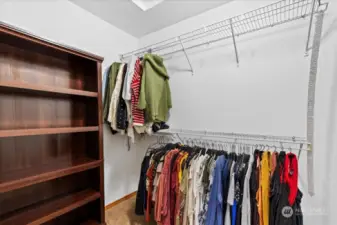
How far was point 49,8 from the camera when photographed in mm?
1475

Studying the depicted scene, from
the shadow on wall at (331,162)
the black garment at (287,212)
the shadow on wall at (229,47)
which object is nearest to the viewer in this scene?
the black garment at (287,212)

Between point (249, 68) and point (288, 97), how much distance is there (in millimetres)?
420

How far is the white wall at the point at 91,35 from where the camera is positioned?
135 centimetres

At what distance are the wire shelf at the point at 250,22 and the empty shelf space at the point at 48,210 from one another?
65.7 inches

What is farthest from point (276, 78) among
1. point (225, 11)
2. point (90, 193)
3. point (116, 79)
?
point (90, 193)

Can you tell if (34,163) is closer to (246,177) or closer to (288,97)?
(246,177)

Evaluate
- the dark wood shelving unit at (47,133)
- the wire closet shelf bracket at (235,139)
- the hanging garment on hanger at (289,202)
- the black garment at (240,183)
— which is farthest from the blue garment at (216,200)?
the dark wood shelving unit at (47,133)

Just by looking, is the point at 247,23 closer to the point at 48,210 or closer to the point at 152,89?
the point at 152,89

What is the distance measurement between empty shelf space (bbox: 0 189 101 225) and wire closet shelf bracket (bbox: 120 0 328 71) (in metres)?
1.65

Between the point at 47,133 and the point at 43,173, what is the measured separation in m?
0.28

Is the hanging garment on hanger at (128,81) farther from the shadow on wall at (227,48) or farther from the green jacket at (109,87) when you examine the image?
the shadow on wall at (227,48)

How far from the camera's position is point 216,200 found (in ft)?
3.72

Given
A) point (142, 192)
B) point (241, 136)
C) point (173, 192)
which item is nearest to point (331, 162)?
point (241, 136)

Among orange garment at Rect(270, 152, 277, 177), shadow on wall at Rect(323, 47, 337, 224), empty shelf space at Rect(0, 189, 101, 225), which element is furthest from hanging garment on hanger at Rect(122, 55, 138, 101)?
shadow on wall at Rect(323, 47, 337, 224)
